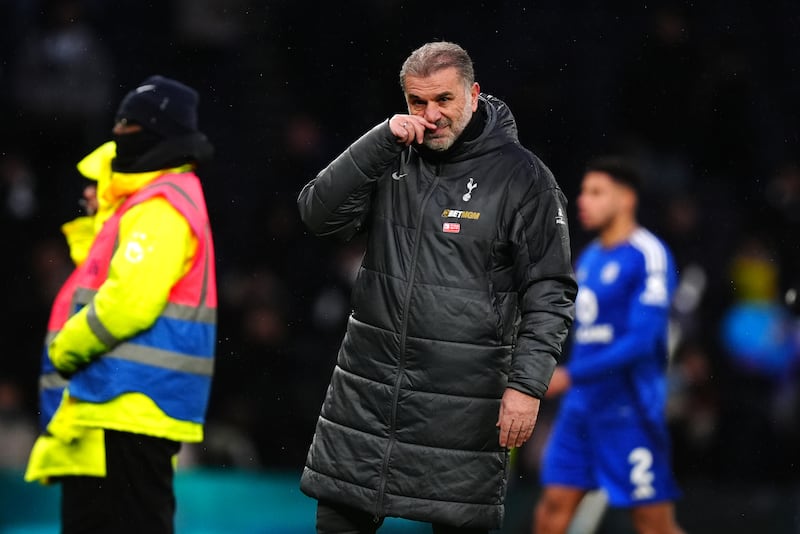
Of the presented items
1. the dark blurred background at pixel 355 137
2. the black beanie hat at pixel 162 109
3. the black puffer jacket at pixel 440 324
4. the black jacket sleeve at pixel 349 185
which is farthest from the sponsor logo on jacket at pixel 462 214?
the dark blurred background at pixel 355 137

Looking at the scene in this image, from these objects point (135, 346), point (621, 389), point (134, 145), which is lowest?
point (621, 389)

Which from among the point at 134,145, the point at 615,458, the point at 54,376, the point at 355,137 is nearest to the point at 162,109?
the point at 134,145

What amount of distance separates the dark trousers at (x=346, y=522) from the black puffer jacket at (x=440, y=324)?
0.23 ft

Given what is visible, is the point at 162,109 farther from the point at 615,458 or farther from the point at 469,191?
the point at 615,458

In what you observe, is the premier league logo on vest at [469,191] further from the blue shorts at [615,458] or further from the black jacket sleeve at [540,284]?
the blue shorts at [615,458]

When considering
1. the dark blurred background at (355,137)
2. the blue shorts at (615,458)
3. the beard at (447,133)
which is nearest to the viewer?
the beard at (447,133)

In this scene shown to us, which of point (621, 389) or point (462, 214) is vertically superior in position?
point (462, 214)

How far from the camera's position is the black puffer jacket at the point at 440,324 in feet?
15.1

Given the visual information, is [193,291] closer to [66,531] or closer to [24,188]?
[66,531]

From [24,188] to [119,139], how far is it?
5.86m

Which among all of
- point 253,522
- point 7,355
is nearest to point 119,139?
point 253,522

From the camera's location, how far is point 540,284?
4.62 m

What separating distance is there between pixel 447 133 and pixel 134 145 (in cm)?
149

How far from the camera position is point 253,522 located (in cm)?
834
